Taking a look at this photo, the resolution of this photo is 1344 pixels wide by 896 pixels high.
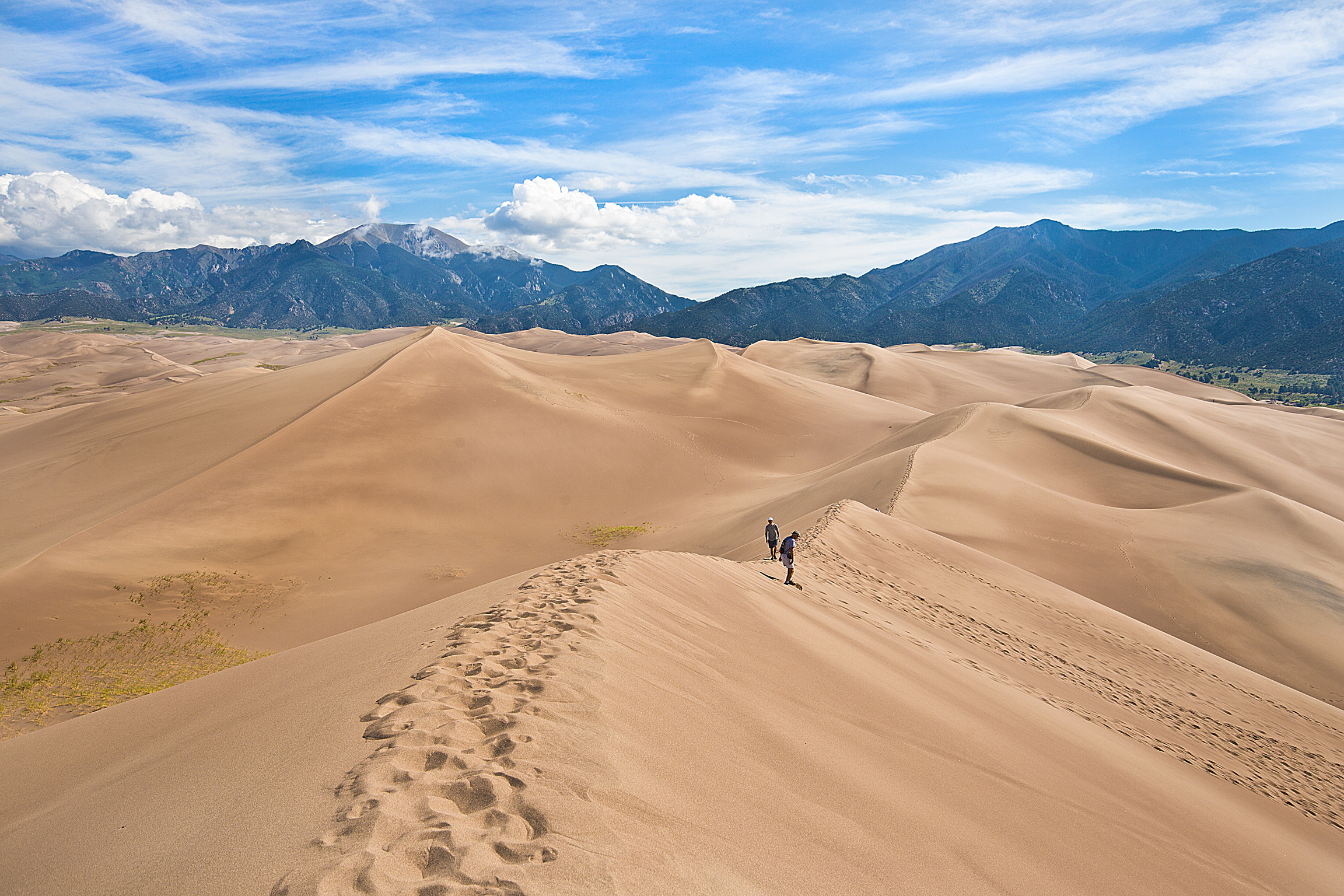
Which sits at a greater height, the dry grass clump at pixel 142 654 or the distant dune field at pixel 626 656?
the distant dune field at pixel 626 656

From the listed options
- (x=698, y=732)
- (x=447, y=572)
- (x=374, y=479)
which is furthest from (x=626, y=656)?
(x=374, y=479)

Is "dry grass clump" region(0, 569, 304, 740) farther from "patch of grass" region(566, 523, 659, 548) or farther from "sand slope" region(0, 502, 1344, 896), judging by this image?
"patch of grass" region(566, 523, 659, 548)

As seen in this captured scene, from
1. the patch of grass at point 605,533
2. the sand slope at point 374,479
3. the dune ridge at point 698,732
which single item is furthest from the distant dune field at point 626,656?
the patch of grass at point 605,533

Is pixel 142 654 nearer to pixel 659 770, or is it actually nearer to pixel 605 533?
pixel 605 533

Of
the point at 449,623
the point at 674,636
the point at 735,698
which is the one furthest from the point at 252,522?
the point at 735,698

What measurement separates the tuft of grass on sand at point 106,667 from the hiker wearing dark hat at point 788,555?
37.1 feet

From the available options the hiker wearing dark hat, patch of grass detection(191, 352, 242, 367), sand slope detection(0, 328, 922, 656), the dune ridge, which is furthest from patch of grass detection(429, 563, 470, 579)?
patch of grass detection(191, 352, 242, 367)

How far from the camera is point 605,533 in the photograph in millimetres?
23203

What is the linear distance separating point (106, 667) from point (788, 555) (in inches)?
516

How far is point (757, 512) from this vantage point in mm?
21797

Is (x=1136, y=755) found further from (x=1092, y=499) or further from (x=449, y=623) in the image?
(x=1092, y=499)

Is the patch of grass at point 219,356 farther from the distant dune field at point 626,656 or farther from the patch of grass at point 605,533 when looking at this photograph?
the patch of grass at point 605,533

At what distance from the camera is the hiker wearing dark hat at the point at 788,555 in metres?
11.5

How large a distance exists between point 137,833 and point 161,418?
3382cm
